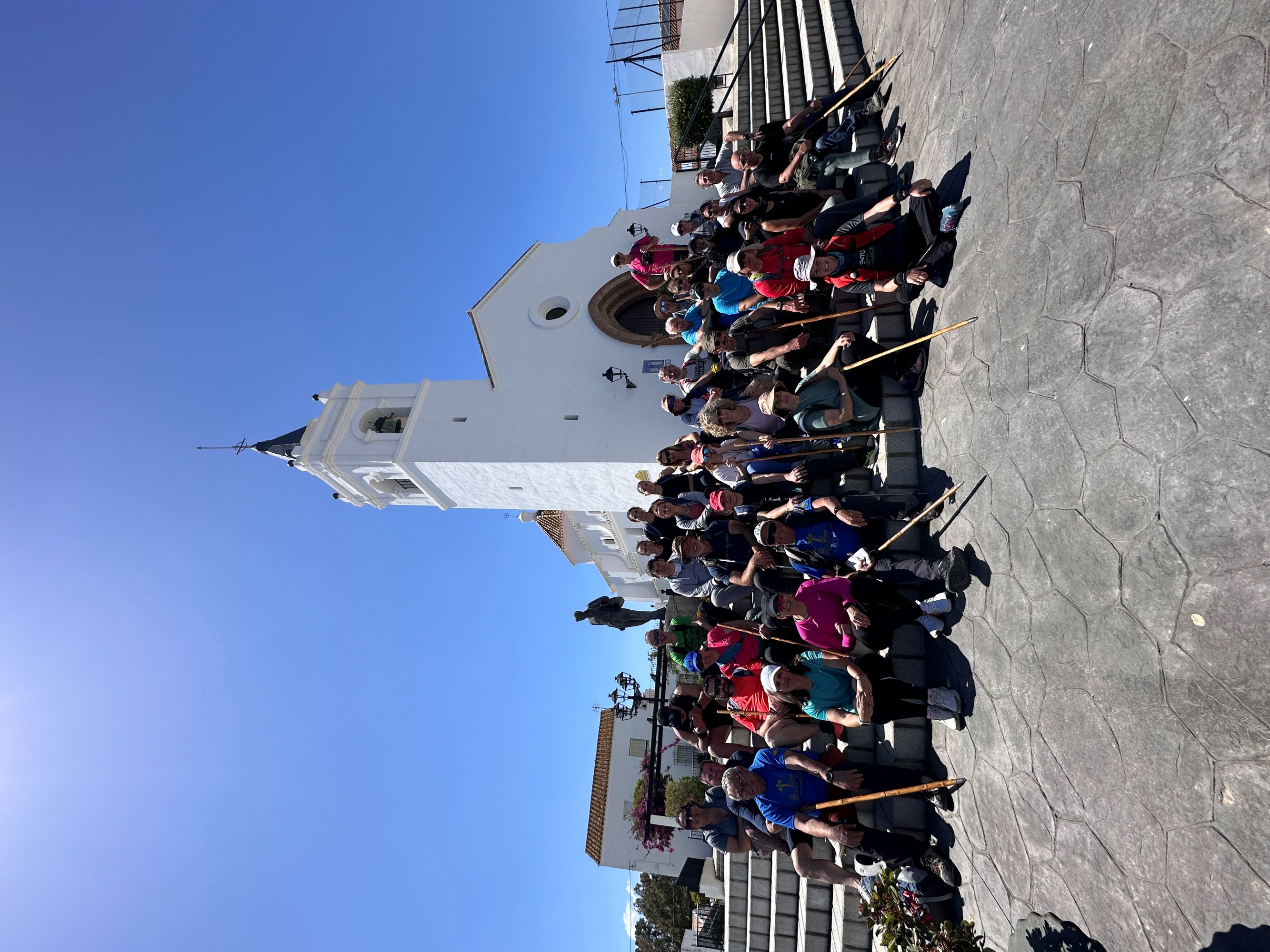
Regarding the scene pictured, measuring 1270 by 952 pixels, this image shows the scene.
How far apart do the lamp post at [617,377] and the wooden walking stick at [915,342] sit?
529 centimetres

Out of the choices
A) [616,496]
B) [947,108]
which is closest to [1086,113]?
[947,108]

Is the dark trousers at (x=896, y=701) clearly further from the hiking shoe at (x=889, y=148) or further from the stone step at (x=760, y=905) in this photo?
the hiking shoe at (x=889, y=148)

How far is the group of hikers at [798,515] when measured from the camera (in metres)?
4.86

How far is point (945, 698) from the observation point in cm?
462

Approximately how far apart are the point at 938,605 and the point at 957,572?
19.1 inches

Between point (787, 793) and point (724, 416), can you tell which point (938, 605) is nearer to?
point (787, 793)

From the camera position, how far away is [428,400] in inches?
477

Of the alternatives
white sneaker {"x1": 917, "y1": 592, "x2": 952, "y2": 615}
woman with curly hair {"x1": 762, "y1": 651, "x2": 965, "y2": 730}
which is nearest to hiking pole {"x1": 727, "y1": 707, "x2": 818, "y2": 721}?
woman with curly hair {"x1": 762, "y1": 651, "x2": 965, "y2": 730}

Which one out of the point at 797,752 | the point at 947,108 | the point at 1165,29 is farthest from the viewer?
the point at 947,108

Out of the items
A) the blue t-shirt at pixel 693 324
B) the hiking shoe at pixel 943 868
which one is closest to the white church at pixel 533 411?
the blue t-shirt at pixel 693 324

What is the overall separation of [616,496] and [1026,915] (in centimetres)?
880

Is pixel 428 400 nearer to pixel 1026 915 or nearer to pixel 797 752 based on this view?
pixel 797 752

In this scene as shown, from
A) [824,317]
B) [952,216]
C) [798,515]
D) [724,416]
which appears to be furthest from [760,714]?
[952,216]

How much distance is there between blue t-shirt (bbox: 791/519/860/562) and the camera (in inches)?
207
